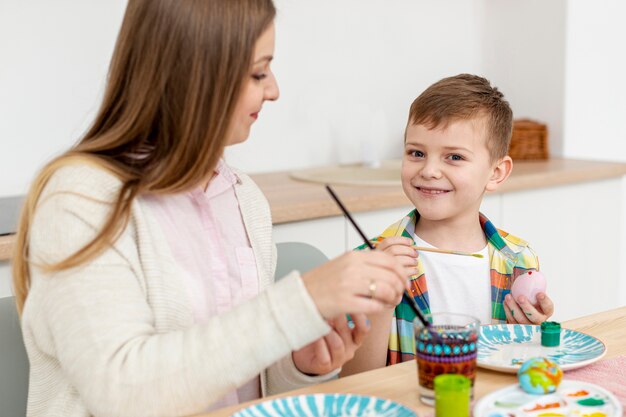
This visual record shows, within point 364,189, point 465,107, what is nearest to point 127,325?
point 465,107

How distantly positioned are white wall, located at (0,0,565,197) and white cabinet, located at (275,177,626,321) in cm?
37

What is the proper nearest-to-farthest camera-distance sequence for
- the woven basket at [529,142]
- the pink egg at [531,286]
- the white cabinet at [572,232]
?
1. the pink egg at [531,286]
2. the white cabinet at [572,232]
3. the woven basket at [529,142]

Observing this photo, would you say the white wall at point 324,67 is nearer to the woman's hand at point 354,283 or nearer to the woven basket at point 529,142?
the woven basket at point 529,142

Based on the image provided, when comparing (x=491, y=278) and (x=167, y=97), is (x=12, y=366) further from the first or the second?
(x=491, y=278)

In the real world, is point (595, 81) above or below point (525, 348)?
above

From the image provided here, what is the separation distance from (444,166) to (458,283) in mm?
227

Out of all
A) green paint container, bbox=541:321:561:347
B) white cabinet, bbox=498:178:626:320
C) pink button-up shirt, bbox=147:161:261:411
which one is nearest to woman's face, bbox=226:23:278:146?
pink button-up shirt, bbox=147:161:261:411

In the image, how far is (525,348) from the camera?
1333 millimetres

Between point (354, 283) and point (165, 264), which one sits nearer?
point (354, 283)

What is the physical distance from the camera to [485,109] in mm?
1700

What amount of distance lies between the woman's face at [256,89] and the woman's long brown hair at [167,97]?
0.02 metres

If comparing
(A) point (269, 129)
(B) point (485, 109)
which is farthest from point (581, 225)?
(B) point (485, 109)

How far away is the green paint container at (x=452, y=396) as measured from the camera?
99cm

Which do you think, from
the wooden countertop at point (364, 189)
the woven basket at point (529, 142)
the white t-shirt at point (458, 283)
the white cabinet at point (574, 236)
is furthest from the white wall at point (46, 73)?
the woven basket at point (529, 142)
